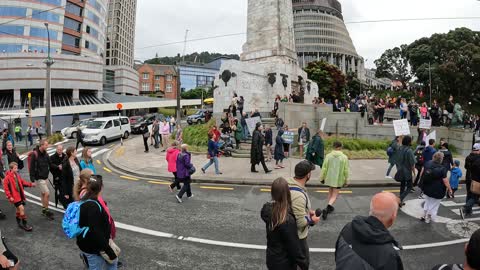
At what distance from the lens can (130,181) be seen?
39.0ft

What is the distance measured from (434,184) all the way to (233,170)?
24.5ft

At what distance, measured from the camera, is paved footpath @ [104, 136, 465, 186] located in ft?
37.0

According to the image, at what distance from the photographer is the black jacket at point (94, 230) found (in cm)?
364

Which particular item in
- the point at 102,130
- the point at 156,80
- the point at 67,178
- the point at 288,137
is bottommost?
the point at 67,178

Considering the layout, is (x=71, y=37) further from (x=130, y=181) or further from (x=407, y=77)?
Result: (x=407, y=77)

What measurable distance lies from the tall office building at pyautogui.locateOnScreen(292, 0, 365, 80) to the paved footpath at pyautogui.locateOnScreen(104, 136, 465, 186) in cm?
11058

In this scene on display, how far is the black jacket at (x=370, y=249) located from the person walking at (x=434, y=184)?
530 cm

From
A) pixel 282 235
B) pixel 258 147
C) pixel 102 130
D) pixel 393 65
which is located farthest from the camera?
pixel 393 65

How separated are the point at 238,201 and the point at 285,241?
5.91 meters

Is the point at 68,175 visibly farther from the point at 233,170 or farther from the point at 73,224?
the point at 233,170

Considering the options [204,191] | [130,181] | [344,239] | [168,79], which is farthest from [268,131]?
[168,79]

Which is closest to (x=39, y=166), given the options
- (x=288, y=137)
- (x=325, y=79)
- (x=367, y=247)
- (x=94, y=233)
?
(x=94, y=233)

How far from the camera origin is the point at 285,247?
3.31m

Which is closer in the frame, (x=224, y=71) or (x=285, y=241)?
(x=285, y=241)
